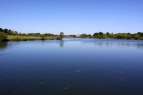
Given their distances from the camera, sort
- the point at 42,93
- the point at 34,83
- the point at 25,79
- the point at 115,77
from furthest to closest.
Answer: the point at 115,77 → the point at 25,79 → the point at 34,83 → the point at 42,93

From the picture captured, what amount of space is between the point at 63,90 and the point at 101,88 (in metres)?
3.96

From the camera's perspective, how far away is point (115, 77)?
54.5 feet

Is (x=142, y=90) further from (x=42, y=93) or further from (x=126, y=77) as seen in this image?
(x=42, y=93)

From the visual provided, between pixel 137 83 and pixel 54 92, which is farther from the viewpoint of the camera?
pixel 137 83

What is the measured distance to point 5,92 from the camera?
11758 mm

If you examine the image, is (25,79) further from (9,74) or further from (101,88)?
(101,88)

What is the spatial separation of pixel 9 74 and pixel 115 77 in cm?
1430

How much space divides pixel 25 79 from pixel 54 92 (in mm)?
5280

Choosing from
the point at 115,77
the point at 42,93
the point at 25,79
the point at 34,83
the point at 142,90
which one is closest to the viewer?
the point at 42,93

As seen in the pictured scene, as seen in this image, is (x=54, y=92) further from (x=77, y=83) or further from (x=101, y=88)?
(x=101, y=88)

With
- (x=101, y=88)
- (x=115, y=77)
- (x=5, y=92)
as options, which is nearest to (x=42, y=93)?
(x=5, y=92)

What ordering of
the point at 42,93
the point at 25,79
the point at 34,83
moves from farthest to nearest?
the point at 25,79 < the point at 34,83 < the point at 42,93

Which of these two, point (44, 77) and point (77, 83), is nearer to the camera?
point (77, 83)

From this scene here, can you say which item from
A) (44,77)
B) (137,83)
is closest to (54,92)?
(44,77)
